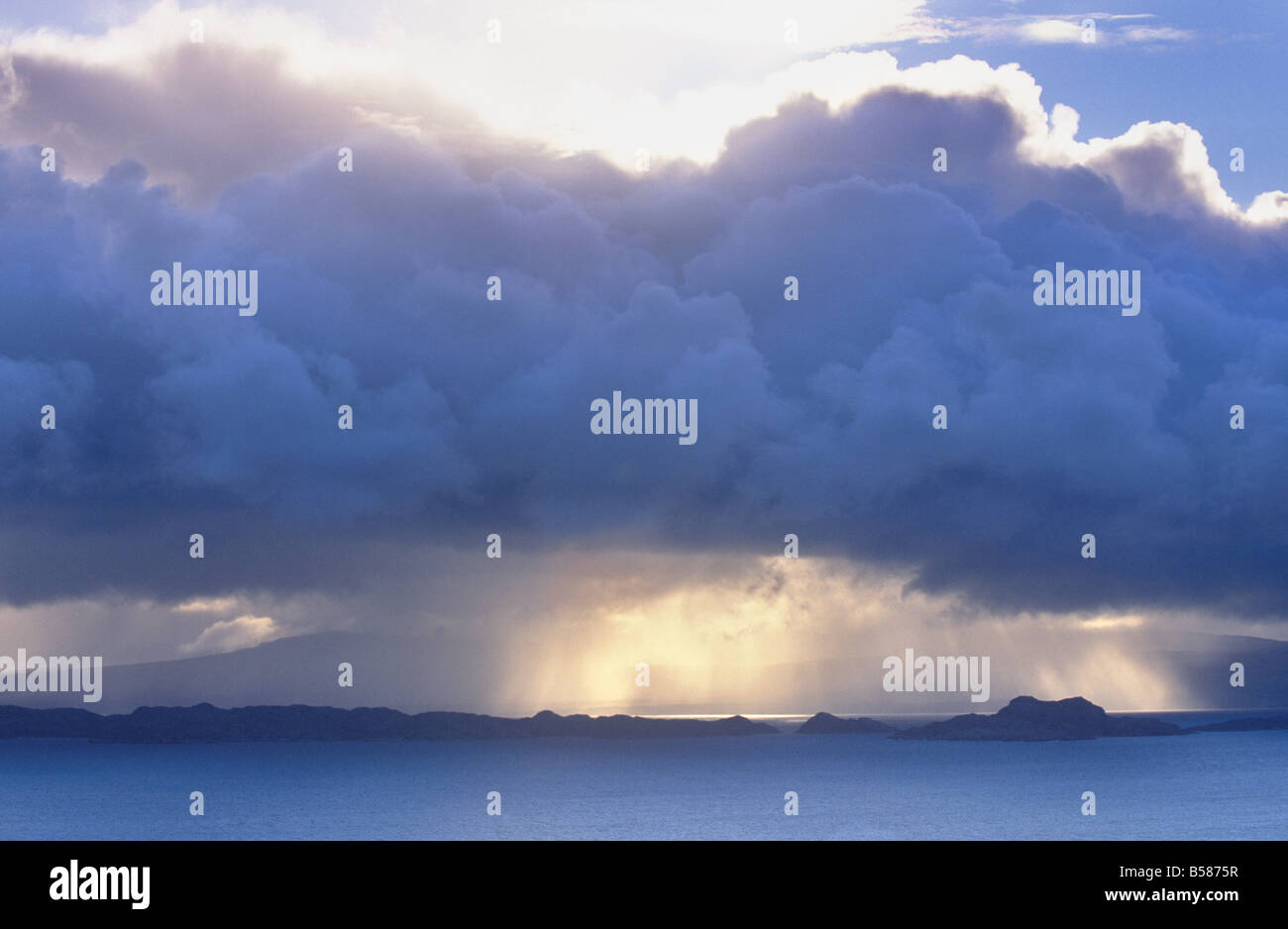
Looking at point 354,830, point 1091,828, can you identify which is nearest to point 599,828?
point 354,830

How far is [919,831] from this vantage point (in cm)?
18412

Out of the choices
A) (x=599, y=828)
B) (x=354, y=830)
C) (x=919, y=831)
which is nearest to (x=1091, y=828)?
(x=919, y=831)
